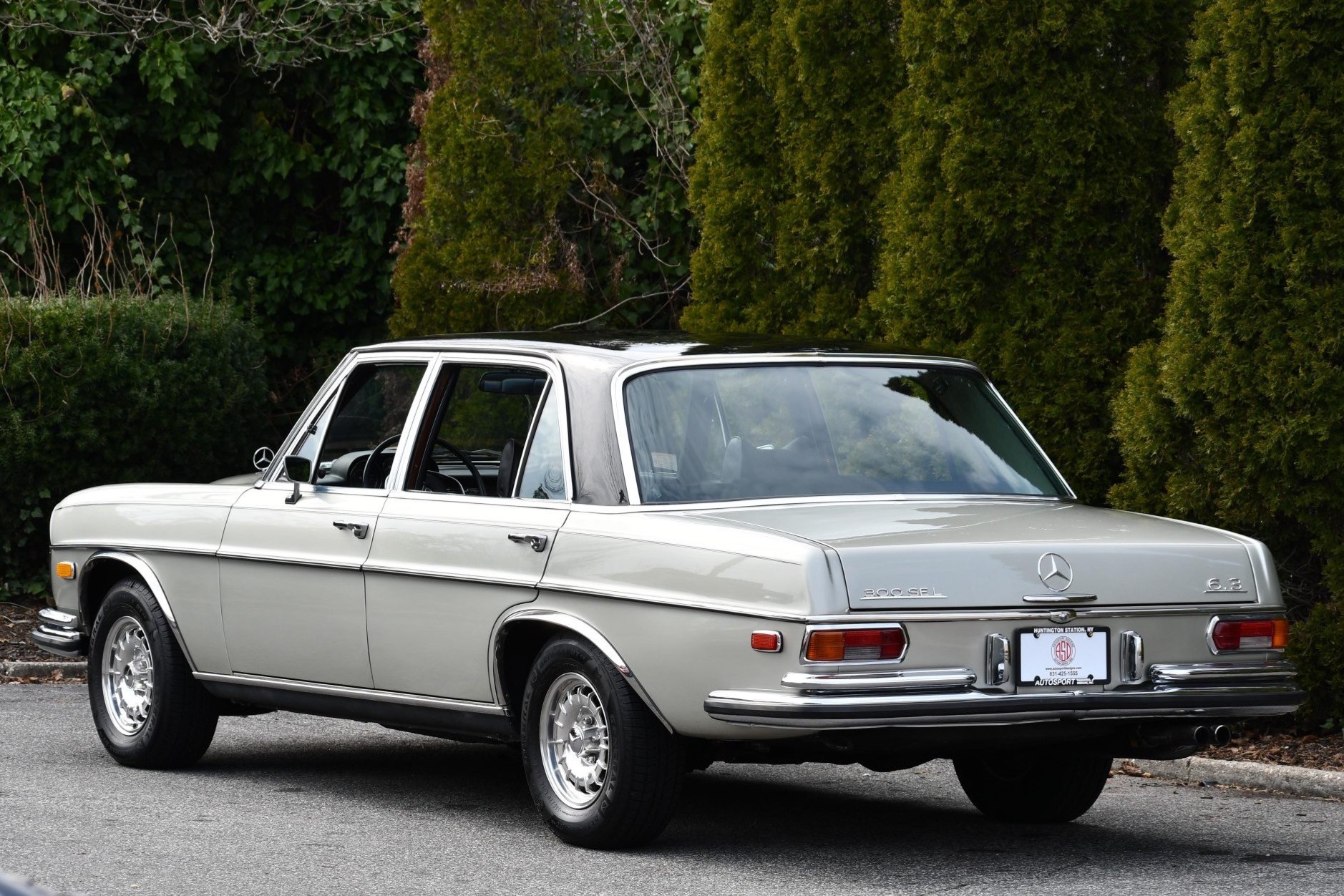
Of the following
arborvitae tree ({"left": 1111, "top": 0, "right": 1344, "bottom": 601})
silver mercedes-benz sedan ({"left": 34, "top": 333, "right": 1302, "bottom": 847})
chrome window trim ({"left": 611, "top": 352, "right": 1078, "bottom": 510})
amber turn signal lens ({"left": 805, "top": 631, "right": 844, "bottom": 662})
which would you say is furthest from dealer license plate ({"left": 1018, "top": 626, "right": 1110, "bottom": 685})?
arborvitae tree ({"left": 1111, "top": 0, "right": 1344, "bottom": 601})

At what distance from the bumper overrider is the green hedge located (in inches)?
334

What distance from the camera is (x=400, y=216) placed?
16703 mm

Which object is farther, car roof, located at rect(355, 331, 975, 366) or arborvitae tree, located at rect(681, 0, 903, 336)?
arborvitae tree, located at rect(681, 0, 903, 336)

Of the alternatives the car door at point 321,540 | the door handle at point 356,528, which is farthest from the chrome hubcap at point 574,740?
the door handle at point 356,528

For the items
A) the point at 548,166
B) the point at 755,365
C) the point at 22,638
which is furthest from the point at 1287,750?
the point at 22,638

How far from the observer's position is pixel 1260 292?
8.89 meters

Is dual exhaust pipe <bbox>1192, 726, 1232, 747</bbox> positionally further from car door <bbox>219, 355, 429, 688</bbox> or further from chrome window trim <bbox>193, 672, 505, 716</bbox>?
car door <bbox>219, 355, 429, 688</bbox>

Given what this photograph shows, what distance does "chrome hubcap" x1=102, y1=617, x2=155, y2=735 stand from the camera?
8469mm

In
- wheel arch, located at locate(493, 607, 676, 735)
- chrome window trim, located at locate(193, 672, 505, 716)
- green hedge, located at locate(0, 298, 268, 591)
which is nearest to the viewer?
Result: wheel arch, located at locate(493, 607, 676, 735)

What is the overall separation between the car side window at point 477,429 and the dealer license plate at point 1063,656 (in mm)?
2020

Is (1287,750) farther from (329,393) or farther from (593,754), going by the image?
(329,393)

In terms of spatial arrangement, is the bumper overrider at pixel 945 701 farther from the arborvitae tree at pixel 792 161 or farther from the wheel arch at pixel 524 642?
the arborvitae tree at pixel 792 161

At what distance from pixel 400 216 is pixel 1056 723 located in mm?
11532

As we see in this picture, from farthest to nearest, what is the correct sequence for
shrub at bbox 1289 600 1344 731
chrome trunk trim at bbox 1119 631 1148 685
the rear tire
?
shrub at bbox 1289 600 1344 731 < the rear tire < chrome trunk trim at bbox 1119 631 1148 685
